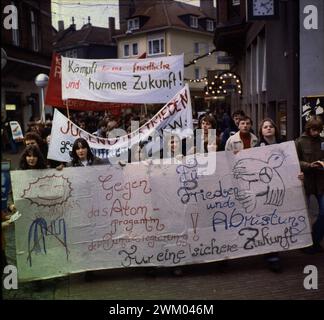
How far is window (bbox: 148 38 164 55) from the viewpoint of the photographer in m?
50.5

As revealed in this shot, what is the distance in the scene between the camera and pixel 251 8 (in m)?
10.4

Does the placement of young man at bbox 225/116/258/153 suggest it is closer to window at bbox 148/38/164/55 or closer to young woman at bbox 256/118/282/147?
young woman at bbox 256/118/282/147

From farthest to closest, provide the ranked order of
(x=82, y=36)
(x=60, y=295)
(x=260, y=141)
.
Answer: (x=82, y=36) → (x=260, y=141) → (x=60, y=295)

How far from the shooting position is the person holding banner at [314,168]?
19.7 feet

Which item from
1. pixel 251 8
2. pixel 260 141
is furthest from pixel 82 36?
pixel 260 141

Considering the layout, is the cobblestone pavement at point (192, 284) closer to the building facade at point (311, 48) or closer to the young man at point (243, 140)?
the young man at point (243, 140)

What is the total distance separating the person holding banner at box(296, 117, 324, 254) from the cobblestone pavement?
0.29m

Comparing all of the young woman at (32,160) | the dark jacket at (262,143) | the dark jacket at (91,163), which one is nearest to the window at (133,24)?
the dark jacket at (262,143)

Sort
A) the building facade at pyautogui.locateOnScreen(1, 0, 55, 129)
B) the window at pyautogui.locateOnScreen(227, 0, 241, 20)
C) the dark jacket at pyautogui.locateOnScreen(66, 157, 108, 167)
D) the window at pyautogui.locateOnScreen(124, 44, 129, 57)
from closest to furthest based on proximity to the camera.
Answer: the dark jacket at pyautogui.locateOnScreen(66, 157, 108, 167) < the window at pyautogui.locateOnScreen(227, 0, 241, 20) < the building facade at pyautogui.locateOnScreen(1, 0, 55, 129) < the window at pyautogui.locateOnScreen(124, 44, 129, 57)

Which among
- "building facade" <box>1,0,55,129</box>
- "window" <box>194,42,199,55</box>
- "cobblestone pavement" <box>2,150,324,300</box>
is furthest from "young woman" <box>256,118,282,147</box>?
"window" <box>194,42,199,55</box>

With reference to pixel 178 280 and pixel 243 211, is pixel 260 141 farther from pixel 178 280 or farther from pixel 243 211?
pixel 178 280

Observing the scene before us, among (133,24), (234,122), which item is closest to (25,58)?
(234,122)

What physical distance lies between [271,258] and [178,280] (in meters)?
1.04

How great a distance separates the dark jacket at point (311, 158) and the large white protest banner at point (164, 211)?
49cm
